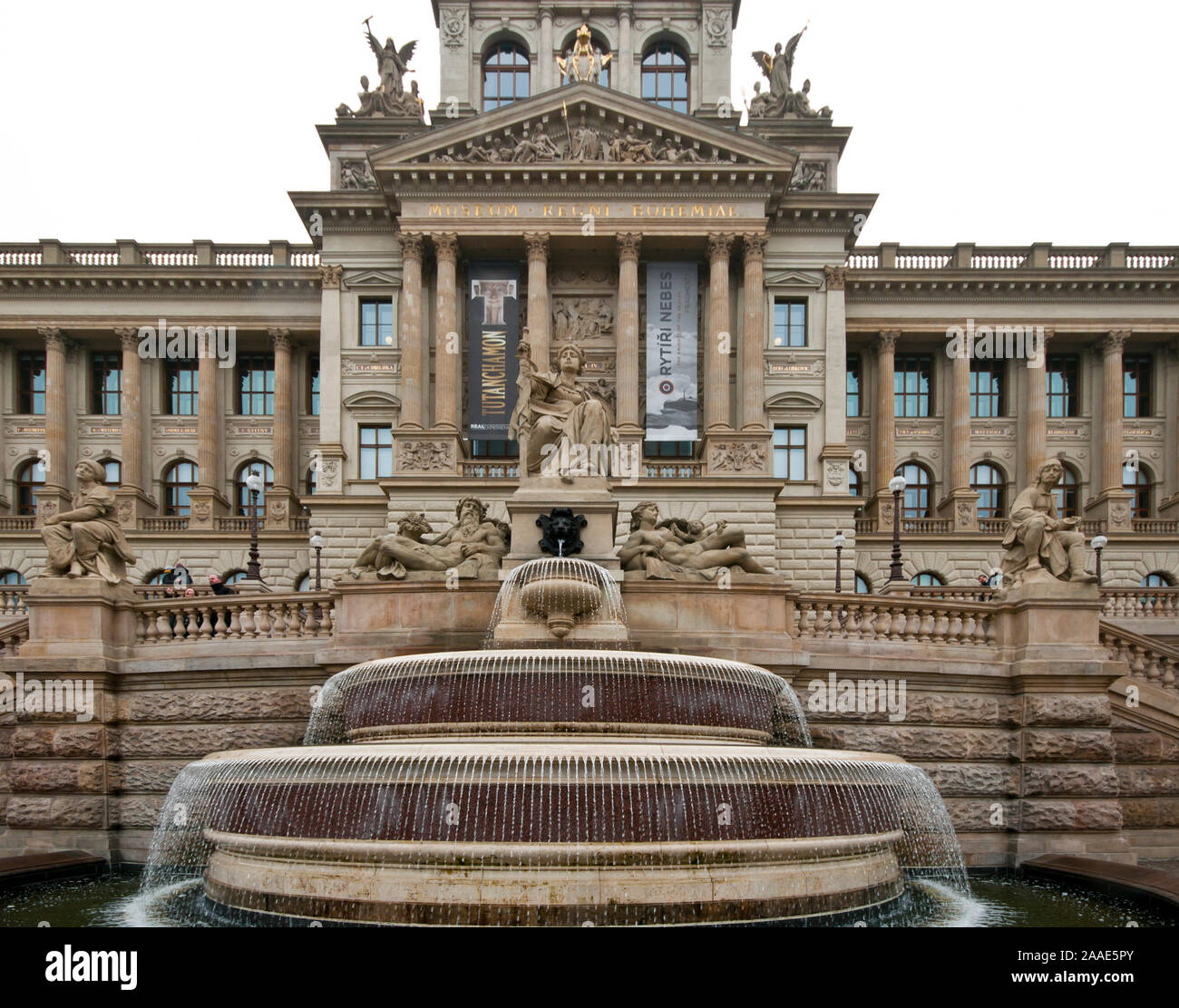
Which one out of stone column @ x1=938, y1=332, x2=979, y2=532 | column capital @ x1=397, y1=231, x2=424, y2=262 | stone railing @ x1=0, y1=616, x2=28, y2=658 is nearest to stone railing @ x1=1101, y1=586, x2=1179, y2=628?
stone column @ x1=938, y1=332, x2=979, y2=532

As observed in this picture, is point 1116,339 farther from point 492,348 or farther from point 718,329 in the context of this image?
point 492,348

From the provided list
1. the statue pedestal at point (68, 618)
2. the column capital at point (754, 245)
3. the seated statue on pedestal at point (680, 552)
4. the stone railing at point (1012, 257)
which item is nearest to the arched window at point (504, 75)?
the column capital at point (754, 245)

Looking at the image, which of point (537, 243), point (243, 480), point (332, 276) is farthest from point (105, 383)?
point (537, 243)

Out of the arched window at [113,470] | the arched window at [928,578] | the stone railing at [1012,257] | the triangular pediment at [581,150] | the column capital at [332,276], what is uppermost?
the triangular pediment at [581,150]

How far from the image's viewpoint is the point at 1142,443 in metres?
53.7

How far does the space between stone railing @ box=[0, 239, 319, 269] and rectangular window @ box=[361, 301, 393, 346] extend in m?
6.18

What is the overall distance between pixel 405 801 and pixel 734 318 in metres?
39.9

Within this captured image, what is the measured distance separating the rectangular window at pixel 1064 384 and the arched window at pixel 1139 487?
404 cm

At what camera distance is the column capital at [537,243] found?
44531 millimetres

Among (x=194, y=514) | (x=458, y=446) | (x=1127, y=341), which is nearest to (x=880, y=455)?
(x=1127, y=341)

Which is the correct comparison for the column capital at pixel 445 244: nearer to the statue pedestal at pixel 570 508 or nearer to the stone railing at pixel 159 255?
the stone railing at pixel 159 255

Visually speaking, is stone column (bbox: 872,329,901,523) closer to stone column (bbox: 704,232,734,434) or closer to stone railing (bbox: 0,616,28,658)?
stone column (bbox: 704,232,734,434)

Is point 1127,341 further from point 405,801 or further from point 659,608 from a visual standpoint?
point 405,801

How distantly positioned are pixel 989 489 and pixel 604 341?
21.7m
